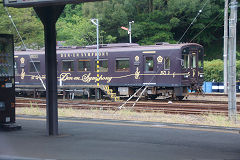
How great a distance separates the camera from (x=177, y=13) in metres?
46.5

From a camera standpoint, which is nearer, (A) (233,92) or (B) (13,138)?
(B) (13,138)

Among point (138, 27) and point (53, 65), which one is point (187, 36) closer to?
point (138, 27)

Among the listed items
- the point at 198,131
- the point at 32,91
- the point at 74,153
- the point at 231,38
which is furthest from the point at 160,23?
the point at 74,153

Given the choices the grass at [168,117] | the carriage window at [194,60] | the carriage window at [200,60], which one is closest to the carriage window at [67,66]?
the carriage window at [194,60]

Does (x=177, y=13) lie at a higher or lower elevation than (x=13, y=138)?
higher

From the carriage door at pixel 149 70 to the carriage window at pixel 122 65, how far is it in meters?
1.27

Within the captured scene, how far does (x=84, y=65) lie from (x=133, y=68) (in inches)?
152

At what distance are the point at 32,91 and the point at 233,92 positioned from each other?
18279 millimetres

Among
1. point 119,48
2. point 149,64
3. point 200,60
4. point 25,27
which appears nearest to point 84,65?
point 119,48

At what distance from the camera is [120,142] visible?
9.16 m

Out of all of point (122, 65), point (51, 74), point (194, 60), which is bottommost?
point (51, 74)

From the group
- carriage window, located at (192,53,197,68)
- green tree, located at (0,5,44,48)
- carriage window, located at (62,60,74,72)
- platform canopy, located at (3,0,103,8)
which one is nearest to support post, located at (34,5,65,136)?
platform canopy, located at (3,0,103,8)

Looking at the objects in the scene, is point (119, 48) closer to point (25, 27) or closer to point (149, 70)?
point (149, 70)

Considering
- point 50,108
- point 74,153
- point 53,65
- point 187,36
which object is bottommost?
point 74,153
